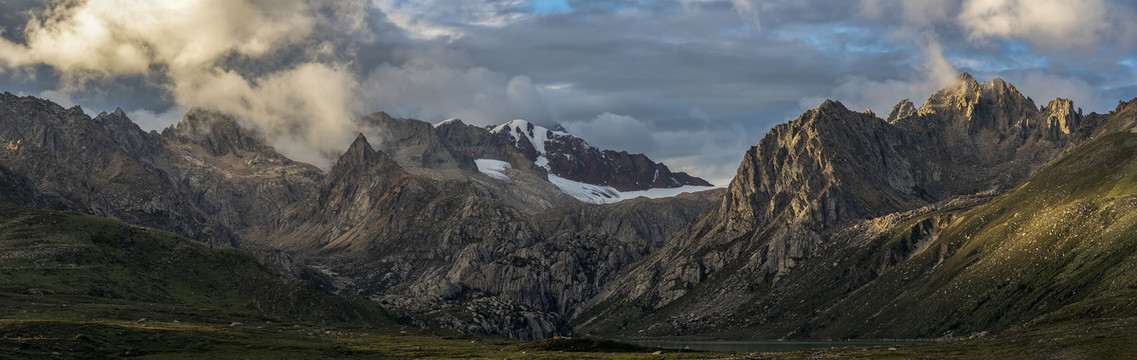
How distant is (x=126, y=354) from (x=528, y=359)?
69434 mm

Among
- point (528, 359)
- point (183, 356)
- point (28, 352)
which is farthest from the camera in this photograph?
point (528, 359)

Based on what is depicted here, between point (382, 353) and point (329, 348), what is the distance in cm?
1354

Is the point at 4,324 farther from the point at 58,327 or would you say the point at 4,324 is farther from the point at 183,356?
the point at 183,356

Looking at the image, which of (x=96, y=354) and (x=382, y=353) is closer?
(x=96, y=354)

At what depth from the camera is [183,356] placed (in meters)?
162

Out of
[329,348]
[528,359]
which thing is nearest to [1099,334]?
[528,359]

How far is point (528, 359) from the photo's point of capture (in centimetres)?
17412

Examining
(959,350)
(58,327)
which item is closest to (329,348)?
(58,327)

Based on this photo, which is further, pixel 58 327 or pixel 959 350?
pixel 959 350

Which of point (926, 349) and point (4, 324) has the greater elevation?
point (4, 324)

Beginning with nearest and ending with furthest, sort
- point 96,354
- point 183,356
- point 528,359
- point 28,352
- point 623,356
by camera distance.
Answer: point 28,352 → point 96,354 → point 183,356 → point 528,359 → point 623,356

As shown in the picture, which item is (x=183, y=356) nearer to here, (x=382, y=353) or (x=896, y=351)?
(x=382, y=353)

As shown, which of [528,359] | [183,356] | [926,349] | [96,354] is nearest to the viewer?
[96,354]

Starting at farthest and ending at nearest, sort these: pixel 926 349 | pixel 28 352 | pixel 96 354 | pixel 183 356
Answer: pixel 926 349
pixel 183 356
pixel 96 354
pixel 28 352
